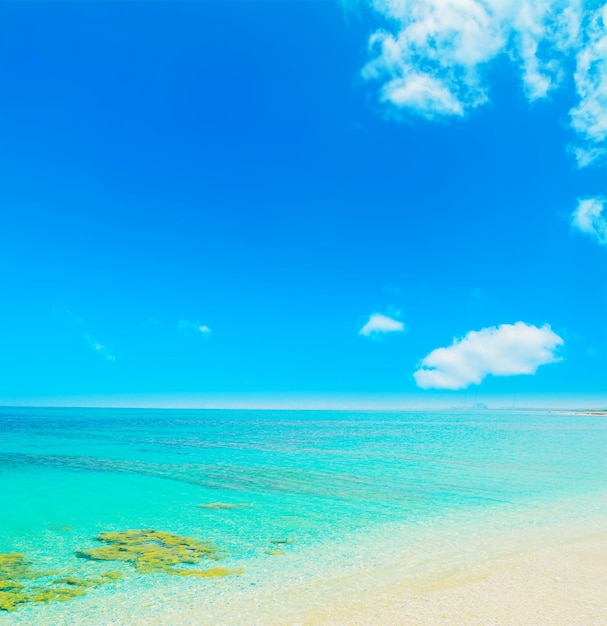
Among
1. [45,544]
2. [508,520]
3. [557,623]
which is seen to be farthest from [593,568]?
[45,544]

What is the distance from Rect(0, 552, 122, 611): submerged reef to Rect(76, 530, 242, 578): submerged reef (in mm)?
1176

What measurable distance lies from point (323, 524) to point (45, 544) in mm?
9100

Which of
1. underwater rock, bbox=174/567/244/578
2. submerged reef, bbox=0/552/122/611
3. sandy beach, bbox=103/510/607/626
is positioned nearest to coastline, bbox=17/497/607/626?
sandy beach, bbox=103/510/607/626

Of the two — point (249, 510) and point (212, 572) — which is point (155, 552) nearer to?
point (212, 572)

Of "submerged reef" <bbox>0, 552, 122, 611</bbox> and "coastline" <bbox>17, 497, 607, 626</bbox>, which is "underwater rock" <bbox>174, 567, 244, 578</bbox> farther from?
"submerged reef" <bbox>0, 552, 122, 611</bbox>

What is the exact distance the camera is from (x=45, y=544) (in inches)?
591

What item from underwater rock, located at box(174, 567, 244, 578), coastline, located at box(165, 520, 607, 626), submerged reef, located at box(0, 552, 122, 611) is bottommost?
coastline, located at box(165, 520, 607, 626)

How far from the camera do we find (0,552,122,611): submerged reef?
1062 cm

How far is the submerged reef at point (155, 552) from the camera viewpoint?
12.5m

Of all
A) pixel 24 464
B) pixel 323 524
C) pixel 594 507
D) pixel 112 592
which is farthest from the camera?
pixel 24 464

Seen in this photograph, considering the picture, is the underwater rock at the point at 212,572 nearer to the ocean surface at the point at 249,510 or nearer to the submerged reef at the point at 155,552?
the submerged reef at the point at 155,552

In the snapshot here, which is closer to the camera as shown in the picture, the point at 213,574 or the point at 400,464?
the point at 213,574

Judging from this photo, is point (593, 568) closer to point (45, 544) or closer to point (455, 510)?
point (455, 510)

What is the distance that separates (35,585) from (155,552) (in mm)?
3304
